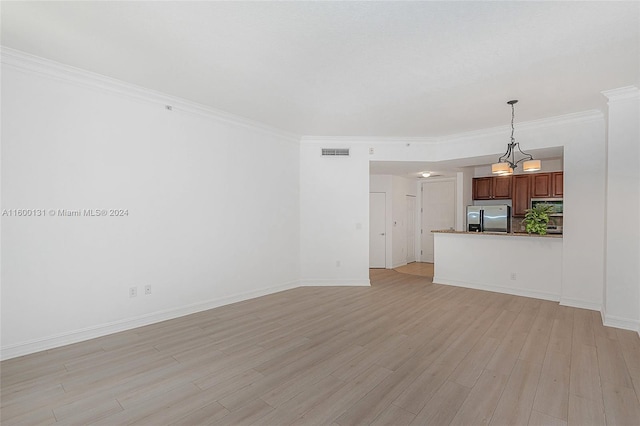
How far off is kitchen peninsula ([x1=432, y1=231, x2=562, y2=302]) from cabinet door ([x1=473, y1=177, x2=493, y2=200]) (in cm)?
257

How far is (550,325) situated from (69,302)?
563 cm

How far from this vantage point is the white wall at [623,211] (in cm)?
366

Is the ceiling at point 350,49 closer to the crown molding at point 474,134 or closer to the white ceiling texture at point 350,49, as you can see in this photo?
the white ceiling texture at point 350,49

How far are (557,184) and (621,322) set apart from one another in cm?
410

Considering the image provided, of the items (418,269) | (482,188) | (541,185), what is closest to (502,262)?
(418,269)

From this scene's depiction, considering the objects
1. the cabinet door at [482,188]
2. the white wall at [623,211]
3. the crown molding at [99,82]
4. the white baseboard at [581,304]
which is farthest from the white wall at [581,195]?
the crown molding at [99,82]

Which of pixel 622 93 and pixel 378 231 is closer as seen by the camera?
pixel 622 93

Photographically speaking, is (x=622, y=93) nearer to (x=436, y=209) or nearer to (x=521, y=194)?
(x=521, y=194)

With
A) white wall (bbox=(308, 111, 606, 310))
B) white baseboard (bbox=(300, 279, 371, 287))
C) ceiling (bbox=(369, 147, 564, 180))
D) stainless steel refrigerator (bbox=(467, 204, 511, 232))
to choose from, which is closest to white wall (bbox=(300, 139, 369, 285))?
white baseboard (bbox=(300, 279, 371, 287))

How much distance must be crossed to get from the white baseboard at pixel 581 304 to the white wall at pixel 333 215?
10.2ft

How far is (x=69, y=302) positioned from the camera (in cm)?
319

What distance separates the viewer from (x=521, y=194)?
730cm

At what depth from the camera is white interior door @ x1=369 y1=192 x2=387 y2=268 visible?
8.00 m

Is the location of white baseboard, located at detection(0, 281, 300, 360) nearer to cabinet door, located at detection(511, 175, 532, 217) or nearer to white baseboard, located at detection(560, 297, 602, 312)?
white baseboard, located at detection(560, 297, 602, 312)
